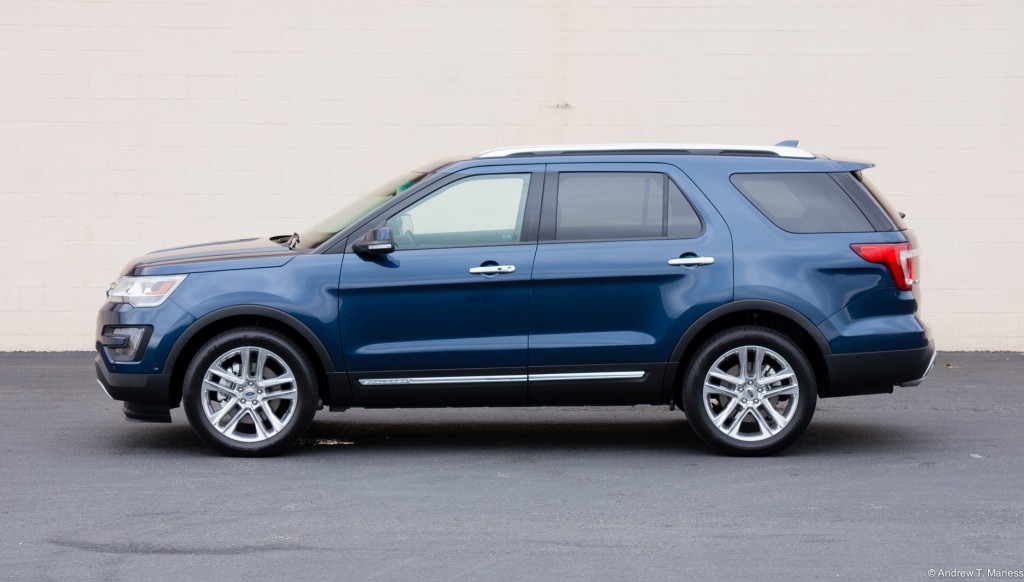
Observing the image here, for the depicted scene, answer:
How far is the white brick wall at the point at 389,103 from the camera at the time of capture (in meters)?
12.9

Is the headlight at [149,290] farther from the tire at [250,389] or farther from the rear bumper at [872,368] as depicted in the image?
the rear bumper at [872,368]

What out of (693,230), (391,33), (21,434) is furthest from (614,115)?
(21,434)

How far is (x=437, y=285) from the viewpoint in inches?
301

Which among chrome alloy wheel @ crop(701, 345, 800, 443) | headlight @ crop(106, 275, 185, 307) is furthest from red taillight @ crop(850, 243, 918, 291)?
headlight @ crop(106, 275, 185, 307)

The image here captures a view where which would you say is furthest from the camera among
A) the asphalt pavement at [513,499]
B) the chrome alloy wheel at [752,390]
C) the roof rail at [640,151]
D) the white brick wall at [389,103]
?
the white brick wall at [389,103]

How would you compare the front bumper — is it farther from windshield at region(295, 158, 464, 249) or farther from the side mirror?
the side mirror

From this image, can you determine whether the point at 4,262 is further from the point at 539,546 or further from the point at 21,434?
the point at 539,546

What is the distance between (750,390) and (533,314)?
133 cm

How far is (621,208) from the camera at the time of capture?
789cm

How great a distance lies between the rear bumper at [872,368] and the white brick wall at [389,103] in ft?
17.9

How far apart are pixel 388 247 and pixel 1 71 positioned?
702cm

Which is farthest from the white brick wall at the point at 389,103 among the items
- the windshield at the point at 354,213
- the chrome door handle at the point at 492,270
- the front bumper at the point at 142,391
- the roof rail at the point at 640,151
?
the chrome door handle at the point at 492,270

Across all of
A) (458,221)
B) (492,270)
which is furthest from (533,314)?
(458,221)

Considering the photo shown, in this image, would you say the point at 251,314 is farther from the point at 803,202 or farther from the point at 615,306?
the point at 803,202
